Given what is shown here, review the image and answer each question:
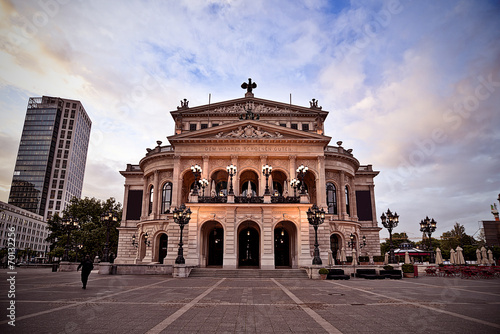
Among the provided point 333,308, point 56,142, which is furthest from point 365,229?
point 56,142

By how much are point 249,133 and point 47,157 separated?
115092 mm

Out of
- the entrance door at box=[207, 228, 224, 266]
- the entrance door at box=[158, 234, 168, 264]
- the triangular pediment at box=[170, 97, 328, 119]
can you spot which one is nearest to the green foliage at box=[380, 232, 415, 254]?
the triangular pediment at box=[170, 97, 328, 119]

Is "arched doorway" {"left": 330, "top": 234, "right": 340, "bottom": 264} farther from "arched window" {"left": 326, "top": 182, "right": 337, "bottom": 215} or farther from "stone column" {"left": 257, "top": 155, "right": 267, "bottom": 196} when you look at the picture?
"stone column" {"left": 257, "top": 155, "right": 267, "bottom": 196}

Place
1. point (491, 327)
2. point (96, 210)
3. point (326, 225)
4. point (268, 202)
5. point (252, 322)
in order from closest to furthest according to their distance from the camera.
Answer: point (491, 327) < point (252, 322) < point (268, 202) < point (326, 225) < point (96, 210)

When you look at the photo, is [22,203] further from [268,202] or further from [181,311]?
[181,311]

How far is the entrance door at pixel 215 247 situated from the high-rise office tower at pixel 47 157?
348 ft

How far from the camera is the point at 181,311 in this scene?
9.70 meters

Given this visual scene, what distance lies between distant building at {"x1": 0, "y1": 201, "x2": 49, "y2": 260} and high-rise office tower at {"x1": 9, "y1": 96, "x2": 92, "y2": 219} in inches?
280

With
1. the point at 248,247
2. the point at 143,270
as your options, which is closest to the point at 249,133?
the point at 248,247

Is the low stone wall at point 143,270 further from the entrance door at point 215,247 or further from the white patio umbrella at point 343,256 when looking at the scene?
the white patio umbrella at point 343,256

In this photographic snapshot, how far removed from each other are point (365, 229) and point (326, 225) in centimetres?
1189

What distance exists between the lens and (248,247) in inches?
1515

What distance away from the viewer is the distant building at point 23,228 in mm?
91062

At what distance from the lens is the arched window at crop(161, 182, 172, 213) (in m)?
43.5
